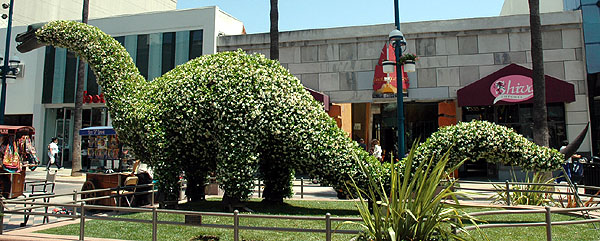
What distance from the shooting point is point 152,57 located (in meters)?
21.5

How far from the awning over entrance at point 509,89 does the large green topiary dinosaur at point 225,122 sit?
10270 mm

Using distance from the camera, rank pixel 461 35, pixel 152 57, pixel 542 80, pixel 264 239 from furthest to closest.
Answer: pixel 152 57
pixel 461 35
pixel 542 80
pixel 264 239

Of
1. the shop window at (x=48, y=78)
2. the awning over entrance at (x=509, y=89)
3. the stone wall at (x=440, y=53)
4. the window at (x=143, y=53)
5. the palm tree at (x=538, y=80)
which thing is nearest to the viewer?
the palm tree at (x=538, y=80)

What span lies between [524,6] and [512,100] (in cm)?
976

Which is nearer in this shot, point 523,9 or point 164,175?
point 164,175

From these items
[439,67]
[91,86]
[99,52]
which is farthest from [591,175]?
[91,86]

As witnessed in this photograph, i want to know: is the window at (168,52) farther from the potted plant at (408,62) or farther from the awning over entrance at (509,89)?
the awning over entrance at (509,89)

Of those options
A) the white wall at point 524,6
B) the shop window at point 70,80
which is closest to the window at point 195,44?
the shop window at point 70,80

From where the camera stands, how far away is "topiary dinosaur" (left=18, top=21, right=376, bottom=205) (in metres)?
6.83

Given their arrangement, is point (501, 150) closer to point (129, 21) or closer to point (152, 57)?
point (152, 57)

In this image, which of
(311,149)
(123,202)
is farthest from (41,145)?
(311,149)

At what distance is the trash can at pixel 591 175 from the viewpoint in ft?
34.8

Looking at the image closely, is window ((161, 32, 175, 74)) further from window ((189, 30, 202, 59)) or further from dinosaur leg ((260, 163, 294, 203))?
dinosaur leg ((260, 163, 294, 203))

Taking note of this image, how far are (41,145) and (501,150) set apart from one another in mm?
24281
